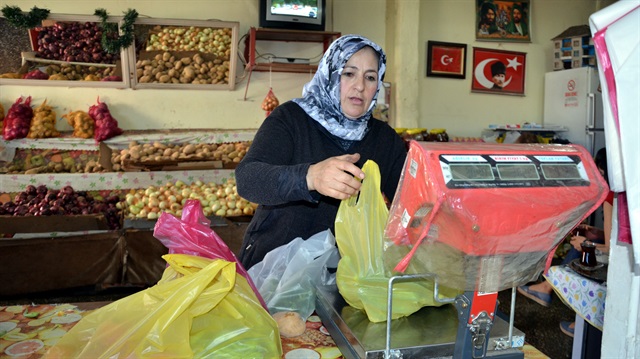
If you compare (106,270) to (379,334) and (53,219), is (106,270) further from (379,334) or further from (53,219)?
(379,334)

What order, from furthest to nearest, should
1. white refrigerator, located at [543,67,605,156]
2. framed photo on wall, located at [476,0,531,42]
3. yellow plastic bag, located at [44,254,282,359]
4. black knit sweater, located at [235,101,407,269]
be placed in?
framed photo on wall, located at [476,0,531,42], white refrigerator, located at [543,67,605,156], black knit sweater, located at [235,101,407,269], yellow plastic bag, located at [44,254,282,359]

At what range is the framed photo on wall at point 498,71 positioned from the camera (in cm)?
566

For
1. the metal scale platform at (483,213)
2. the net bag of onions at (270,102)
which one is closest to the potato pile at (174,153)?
the net bag of onions at (270,102)

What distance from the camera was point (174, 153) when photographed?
4270 millimetres

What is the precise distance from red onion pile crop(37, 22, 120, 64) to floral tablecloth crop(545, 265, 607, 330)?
4.10 meters

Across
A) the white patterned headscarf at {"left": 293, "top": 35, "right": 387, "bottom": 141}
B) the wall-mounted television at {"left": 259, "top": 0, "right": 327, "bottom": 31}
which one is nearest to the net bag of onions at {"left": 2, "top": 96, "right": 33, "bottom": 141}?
the wall-mounted television at {"left": 259, "top": 0, "right": 327, "bottom": 31}

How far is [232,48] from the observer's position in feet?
14.6

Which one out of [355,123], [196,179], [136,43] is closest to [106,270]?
[196,179]

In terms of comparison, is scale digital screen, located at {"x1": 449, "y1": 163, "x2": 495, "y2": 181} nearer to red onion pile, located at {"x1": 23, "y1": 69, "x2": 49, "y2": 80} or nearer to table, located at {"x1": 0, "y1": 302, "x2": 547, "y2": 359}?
table, located at {"x1": 0, "y1": 302, "x2": 547, "y2": 359}

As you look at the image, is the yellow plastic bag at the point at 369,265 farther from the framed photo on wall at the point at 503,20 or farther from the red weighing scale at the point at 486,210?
the framed photo on wall at the point at 503,20

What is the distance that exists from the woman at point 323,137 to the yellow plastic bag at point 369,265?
1.32 ft

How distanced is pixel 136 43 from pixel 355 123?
3285 mm

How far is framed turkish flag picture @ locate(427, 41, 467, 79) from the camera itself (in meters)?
5.47

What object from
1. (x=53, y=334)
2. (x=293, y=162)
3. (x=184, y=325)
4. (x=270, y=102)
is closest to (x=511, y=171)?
(x=184, y=325)
